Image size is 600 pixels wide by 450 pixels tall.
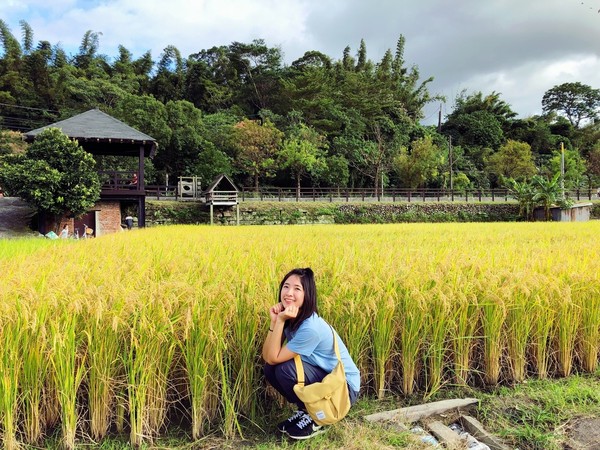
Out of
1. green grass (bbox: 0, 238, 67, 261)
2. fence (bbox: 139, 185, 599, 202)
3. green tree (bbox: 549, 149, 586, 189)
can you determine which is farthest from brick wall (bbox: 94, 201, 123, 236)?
green tree (bbox: 549, 149, 586, 189)

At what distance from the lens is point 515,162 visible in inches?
1442

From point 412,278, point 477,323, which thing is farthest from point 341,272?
point 477,323

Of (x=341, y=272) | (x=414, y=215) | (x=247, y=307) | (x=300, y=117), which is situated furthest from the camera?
(x=300, y=117)

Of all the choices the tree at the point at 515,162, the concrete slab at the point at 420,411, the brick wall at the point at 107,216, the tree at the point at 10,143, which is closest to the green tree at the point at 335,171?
the tree at the point at 515,162

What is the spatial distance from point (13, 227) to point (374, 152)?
27.5 m

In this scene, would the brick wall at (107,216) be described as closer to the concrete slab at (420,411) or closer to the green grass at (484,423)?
the green grass at (484,423)

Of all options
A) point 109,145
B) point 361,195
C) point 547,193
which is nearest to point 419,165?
point 361,195

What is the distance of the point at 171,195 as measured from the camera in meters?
24.4

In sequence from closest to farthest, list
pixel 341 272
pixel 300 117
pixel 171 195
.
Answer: pixel 341 272
pixel 171 195
pixel 300 117

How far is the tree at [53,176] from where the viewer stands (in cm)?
1280

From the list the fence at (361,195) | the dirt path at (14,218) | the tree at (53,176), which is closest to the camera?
the tree at (53,176)

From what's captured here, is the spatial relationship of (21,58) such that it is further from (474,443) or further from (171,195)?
(474,443)

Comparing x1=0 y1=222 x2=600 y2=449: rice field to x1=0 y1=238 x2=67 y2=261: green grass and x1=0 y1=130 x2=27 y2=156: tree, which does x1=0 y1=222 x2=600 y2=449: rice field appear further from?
x1=0 y1=130 x2=27 y2=156: tree

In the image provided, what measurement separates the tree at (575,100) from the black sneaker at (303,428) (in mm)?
64187
